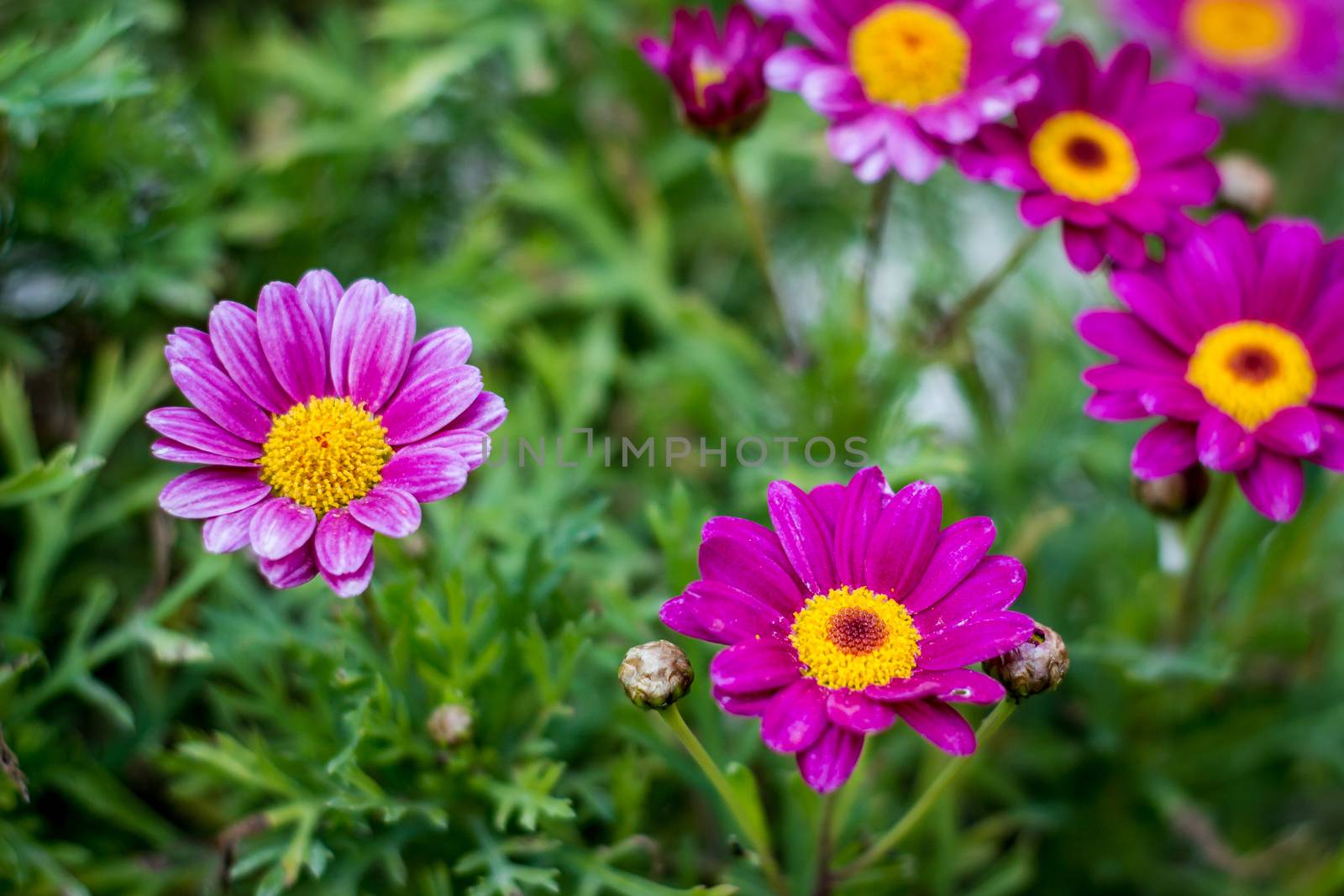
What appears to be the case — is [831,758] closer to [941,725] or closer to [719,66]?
[941,725]

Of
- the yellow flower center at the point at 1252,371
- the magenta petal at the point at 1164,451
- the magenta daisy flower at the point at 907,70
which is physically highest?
the magenta daisy flower at the point at 907,70

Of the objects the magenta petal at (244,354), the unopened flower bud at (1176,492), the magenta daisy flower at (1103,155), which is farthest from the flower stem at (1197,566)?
the magenta petal at (244,354)

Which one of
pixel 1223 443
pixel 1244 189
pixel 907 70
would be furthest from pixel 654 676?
pixel 1244 189

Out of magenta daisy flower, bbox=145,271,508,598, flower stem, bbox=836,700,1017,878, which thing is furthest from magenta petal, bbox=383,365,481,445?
flower stem, bbox=836,700,1017,878

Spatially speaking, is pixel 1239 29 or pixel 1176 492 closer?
pixel 1176 492

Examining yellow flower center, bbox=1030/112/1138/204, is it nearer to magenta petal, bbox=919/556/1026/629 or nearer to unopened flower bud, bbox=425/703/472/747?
magenta petal, bbox=919/556/1026/629

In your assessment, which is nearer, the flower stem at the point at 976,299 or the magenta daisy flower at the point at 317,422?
the magenta daisy flower at the point at 317,422

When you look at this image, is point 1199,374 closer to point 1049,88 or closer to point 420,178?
point 1049,88

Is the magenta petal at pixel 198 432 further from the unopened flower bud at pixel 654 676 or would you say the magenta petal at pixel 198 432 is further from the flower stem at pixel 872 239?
the flower stem at pixel 872 239
